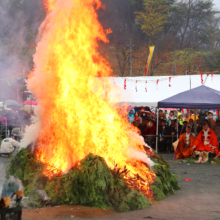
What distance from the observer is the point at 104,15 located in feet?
108

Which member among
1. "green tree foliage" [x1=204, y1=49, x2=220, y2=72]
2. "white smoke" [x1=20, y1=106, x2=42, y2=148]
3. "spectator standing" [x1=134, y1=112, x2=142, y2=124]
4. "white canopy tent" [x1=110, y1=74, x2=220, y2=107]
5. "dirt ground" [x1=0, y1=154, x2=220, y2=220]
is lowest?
"dirt ground" [x1=0, y1=154, x2=220, y2=220]

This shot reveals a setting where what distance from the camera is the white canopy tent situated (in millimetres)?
15266

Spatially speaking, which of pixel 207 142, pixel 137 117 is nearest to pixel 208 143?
pixel 207 142

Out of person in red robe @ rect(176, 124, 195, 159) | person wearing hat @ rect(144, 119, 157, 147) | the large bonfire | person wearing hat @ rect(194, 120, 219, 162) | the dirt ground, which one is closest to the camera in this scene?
the dirt ground

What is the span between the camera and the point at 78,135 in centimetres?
704

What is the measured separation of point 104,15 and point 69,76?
27.0 m

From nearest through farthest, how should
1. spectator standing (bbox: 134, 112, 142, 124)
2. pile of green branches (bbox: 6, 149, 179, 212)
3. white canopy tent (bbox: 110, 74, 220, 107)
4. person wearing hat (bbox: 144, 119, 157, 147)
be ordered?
pile of green branches (bbox: 6, 149, 179, 212)
white canopy tent (bbox: 110, 74, 220, 107)
person wearing hat (bbox: 144, 119, 157, 147)
spectator standing (bbox: 134, 112, 142, 124)

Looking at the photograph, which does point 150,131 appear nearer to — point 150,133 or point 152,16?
point 150,133

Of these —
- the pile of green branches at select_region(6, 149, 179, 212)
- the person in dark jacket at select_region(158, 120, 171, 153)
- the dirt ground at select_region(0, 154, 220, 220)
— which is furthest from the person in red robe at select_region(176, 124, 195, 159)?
the pile of green branches at select_region(6, 149, 179, 212)

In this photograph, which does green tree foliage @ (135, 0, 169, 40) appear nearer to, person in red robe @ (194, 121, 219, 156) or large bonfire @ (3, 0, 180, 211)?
person in red robe @ (194, 121, 219, 156)

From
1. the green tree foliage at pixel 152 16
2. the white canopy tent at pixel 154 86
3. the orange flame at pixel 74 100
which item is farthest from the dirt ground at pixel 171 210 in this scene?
the green tree foliage at pixel 152 16

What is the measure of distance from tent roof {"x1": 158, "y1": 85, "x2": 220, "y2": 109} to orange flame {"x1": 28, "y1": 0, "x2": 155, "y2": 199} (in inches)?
213

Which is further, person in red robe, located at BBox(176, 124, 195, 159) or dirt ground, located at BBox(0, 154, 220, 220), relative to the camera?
person in red robe, located at BBox(176, 124, 195, 159)

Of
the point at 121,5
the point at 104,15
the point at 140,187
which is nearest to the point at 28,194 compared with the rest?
the point at 140,187
